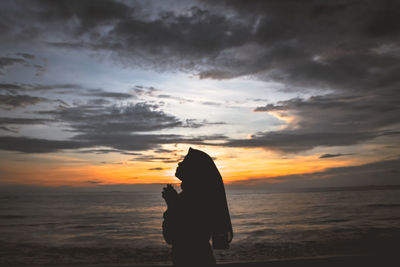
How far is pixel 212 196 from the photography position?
117 inches

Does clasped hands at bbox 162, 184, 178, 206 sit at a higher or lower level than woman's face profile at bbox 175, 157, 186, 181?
lower

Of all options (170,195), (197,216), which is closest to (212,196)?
(197,216)

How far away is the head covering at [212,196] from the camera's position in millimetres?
2965

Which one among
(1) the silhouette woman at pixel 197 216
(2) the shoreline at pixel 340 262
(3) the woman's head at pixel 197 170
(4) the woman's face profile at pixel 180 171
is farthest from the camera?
(2) the shoreline at pixel 340 262

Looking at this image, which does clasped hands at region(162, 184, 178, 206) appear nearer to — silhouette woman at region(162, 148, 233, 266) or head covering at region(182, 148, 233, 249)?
silhouette woman at region(162, 148, 233, 266)

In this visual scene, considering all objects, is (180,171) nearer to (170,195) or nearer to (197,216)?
(170,195)

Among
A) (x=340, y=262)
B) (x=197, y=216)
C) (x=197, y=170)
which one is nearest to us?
(x=197, y=216)

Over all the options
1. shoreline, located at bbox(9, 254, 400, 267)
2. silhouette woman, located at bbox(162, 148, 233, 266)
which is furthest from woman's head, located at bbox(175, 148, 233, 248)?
shoreline, located at bbox(9, 254, 400, 267)

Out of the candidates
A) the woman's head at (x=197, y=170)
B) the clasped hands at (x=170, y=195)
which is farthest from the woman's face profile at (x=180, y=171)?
the clasped hands at (x=170, y=195)

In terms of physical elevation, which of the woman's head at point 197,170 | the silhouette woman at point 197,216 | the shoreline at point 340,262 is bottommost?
the shoreline at point 340,262

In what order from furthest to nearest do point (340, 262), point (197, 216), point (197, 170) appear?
point (340, 262)
point (197, 170)
point (197, 216)

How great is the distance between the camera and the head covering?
9.73 feet

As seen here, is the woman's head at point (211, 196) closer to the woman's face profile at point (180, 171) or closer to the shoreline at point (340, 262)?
the woman's face profile at point (180, 171)

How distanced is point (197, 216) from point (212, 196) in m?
0.25
